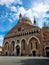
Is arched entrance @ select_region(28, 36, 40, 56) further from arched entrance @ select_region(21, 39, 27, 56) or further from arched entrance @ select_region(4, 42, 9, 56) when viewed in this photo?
arched entrance @ select_region(4, 42, 9, 56)

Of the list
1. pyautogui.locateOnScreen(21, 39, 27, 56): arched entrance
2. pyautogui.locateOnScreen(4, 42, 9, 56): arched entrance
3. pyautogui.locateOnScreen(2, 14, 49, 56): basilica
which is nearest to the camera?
pyautogui.locateOnScreen(2, 14, 49, 56): basilica

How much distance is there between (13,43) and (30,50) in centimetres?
776

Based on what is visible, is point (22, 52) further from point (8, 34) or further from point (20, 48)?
point (8, 34)

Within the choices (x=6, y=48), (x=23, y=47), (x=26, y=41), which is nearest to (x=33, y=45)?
(x=26, y=41)

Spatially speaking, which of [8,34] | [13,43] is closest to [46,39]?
[13,43]

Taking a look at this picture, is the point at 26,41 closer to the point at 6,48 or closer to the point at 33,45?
the point at 33,45

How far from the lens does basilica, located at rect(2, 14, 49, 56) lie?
35.5 m

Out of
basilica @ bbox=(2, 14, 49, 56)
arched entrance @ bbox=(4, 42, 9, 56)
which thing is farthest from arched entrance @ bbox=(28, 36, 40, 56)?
arched entrance @ bbox=(4, 42, 9, 56)

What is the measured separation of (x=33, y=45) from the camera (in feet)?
121

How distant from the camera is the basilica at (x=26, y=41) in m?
35.5

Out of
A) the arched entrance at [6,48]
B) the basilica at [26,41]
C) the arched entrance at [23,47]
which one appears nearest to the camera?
the basilica at [26,41]

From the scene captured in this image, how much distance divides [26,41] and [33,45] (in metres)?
2.57

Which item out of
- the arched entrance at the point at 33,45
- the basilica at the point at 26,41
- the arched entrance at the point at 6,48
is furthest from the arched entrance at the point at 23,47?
the arched entrance at the point at 6,48

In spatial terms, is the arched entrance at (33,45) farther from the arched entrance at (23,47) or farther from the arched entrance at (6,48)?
the arched entrance at (6,48)
